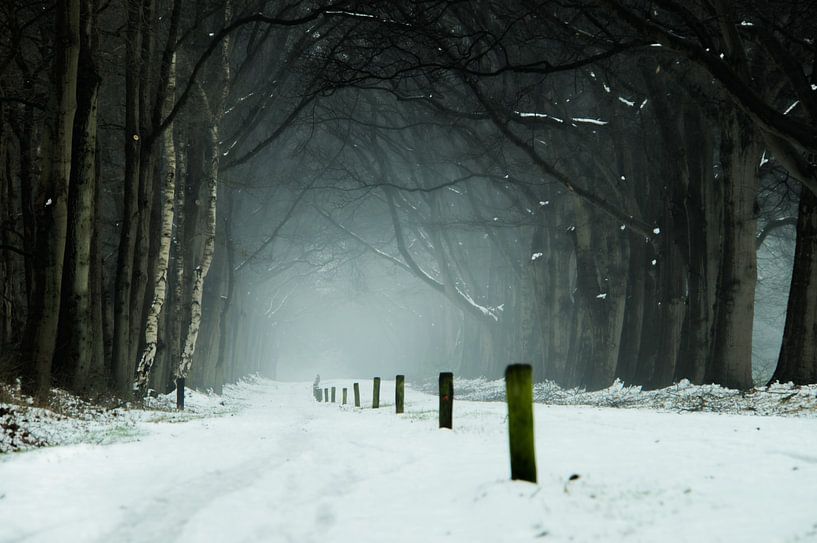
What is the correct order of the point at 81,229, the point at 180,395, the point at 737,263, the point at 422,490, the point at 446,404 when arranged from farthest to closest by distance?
the point at 180,395 < the point at 737,263 < the point at 81,229 < the point at 446,404 < the point at 422,490

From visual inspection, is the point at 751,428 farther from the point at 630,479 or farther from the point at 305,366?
the point at 305,366

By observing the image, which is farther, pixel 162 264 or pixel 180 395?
pixel 180 395

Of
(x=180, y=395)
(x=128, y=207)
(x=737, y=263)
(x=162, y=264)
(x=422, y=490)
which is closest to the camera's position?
(x=422, y=490)

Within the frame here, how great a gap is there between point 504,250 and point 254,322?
28631 mm

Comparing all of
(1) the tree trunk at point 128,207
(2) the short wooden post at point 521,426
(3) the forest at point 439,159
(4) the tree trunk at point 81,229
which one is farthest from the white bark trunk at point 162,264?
(2) the short wooden post at point 521,426

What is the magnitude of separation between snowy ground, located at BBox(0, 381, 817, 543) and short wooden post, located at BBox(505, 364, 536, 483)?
162 mm

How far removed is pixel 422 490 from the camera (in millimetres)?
6004

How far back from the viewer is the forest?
13062 mm

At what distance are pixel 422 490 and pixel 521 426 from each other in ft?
3.06

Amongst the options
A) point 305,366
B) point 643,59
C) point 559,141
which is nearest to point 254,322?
point 559,141

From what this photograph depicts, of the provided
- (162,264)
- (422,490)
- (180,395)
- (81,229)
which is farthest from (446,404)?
(180,395)

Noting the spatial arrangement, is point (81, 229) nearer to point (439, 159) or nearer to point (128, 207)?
point (128, 207)

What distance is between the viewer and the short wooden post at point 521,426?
5.58m

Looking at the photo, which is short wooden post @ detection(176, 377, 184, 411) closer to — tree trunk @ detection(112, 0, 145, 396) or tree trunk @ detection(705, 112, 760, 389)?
tree trunk @ detection(112, 0, 145, 396)
